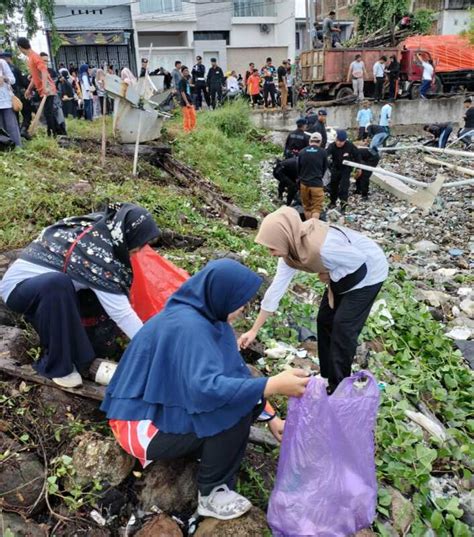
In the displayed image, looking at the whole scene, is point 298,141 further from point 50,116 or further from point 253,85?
point 253,85

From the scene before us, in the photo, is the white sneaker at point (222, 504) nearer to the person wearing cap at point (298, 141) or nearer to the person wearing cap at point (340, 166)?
the person wearing cap at point (298, 141)

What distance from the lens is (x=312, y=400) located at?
1.93m

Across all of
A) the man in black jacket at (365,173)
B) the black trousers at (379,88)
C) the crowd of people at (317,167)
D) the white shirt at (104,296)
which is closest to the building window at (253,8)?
the black trousers at (379,88)

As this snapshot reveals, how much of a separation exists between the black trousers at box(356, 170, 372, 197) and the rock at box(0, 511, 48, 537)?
887 centimetres

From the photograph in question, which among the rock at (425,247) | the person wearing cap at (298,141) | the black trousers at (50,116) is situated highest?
the black trousers at (50,116)

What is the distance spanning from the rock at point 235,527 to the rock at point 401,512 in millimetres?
660

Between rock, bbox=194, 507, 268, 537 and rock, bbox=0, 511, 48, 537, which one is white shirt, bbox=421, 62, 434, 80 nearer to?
rock, bbox=194, 507, 268, 537

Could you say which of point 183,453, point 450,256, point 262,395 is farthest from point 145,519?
point 450,256

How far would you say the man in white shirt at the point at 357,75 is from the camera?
1547 centimetres

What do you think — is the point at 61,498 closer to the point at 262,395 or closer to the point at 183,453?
the point at 183,453

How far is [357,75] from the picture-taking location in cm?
1562

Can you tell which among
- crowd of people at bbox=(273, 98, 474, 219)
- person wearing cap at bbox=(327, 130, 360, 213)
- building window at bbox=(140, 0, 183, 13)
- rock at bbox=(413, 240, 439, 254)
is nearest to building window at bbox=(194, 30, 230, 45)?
building window at bbox=(140, 0, 183, 13)

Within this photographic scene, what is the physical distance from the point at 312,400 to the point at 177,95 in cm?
1271

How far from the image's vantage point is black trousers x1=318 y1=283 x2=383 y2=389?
2.78 m
